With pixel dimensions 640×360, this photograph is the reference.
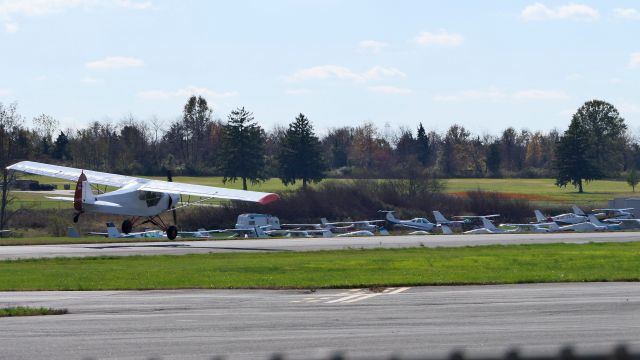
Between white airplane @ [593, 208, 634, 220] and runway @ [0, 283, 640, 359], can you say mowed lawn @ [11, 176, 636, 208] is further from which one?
runway @ [0, 283, 640, 359]

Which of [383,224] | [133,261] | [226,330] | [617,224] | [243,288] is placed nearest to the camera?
[226,330]

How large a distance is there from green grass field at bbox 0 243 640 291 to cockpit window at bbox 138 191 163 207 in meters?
11.8

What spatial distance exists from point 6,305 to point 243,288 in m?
6.16

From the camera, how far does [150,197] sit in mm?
54469

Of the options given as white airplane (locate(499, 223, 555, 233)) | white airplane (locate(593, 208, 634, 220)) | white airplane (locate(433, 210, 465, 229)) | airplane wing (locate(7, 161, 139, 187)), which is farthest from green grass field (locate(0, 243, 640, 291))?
white airplane (locate(593, 208, 634, 220))

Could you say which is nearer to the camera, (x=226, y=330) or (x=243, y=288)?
(x=226, y=330)

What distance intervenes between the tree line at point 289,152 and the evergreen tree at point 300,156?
0.43 ft

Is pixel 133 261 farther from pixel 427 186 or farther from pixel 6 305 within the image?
pixel 427 186

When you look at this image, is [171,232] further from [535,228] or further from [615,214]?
[615,214]

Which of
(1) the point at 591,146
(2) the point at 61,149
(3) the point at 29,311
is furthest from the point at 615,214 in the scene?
(2) the point at 61,149

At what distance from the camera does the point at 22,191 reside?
116 metres

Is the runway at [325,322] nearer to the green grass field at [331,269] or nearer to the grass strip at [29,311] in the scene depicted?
the grass strip at [29,311]

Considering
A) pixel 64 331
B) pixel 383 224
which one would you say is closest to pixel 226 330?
pixel 64 331

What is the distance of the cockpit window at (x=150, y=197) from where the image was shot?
54.0 metres
